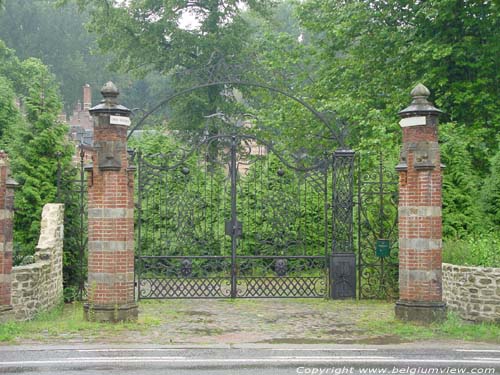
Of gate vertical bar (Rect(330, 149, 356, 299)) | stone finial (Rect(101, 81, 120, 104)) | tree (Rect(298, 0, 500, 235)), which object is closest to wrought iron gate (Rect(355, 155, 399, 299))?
gate vertical bar (Rect(330, 149, 356, 299))

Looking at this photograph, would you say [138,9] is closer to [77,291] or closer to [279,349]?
[77,291]

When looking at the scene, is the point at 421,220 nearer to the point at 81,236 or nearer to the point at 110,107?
the point at 110,107

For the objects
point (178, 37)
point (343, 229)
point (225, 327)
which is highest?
point (178, 37)

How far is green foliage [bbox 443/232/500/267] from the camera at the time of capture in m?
11.6

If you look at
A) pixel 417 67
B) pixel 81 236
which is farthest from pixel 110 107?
pixel 417 67

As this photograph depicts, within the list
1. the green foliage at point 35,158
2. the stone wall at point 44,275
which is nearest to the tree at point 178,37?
the green foliage at point 35,158

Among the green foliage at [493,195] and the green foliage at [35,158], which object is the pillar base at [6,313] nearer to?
the green foliage at [35,158]

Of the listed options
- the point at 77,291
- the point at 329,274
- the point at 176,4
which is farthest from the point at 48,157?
the point at 176,4

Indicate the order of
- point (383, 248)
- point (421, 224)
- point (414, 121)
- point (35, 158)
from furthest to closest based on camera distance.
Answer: point (35, 158) < point (383, 248) < point (414, 121) < point (421, 224)

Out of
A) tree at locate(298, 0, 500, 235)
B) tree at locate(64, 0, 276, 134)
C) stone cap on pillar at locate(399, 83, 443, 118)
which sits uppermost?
tree at locate(64, 0, 276, 134)

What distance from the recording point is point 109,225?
11211 mm

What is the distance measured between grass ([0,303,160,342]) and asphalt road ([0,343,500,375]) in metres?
0.82

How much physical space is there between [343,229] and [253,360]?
20.7 feet

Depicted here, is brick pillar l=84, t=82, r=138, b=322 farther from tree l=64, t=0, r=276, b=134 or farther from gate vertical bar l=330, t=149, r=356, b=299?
tree l=64, t=0, r=276, b=134
